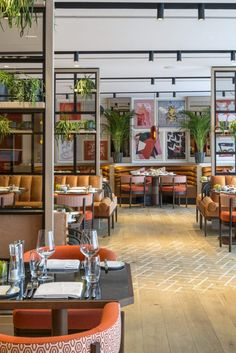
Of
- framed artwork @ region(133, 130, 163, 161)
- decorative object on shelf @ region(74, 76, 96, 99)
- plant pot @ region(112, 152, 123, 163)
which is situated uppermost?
decorative object on shelf @ region(74, 76, 96, 99)

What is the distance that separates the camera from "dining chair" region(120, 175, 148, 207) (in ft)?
46.2

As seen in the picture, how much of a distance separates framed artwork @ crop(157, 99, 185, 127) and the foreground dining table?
13987 millimetres

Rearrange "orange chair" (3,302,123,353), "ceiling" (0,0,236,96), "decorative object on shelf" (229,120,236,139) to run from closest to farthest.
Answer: "orange chair" (3,302,123,353) < "ceiling" (0,0,236,96) < "decorative object on shelf" (229,120,236,139)

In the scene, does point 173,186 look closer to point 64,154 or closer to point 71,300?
point 64,154

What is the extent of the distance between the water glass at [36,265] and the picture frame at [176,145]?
13901mm

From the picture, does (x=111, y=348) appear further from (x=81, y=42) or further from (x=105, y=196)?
(x=105, y=196)

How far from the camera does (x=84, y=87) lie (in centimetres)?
1094

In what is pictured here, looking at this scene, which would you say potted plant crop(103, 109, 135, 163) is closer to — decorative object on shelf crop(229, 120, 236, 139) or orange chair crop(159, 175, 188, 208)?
orange chair crop(159, 175, 188, 208)

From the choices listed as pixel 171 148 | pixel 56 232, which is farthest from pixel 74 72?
pixel 56 232

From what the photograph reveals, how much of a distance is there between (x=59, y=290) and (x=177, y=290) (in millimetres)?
3421

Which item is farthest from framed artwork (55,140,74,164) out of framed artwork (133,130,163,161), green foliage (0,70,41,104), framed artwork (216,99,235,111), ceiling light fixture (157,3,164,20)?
green foliage (0,70,41,104)

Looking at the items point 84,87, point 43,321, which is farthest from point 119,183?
point 43,321

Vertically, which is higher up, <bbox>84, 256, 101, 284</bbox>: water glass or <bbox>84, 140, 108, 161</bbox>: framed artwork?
<bbox>84, 140, 108, 161</bbox>: framed artwork

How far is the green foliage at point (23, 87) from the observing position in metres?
4.65
